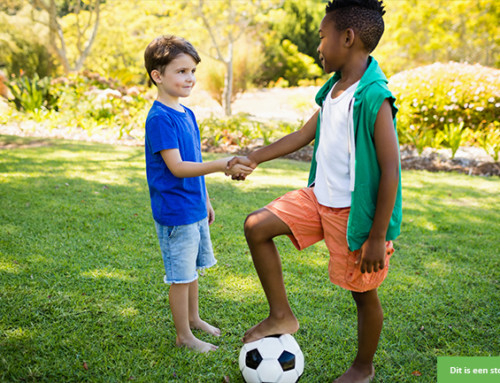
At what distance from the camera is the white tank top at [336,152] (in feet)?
6.07

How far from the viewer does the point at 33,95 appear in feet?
32.5

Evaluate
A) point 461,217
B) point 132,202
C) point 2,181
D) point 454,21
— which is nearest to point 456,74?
point 461,217

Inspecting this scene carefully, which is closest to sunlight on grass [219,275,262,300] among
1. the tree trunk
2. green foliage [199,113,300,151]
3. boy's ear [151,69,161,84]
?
boy's ear [151,69,161,84]

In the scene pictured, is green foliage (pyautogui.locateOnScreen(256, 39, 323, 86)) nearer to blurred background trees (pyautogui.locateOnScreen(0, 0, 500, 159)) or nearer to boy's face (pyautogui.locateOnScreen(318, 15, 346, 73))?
blurred background trees (pyautogui.locateOnScreen(0, 0, 500, 159))

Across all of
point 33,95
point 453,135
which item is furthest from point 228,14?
point 453,135

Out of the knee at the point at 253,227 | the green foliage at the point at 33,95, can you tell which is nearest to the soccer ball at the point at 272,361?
the knee at the point at 253,227

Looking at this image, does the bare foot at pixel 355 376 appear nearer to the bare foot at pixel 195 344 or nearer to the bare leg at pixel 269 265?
the bare leg at pixel 269 265

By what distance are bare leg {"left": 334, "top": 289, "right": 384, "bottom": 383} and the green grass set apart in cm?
12

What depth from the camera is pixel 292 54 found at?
914 inches

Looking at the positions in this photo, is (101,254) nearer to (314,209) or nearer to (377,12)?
(314,209)

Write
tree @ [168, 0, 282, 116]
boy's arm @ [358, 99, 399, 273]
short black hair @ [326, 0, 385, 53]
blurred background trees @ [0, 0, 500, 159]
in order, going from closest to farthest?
boy's arm @ [358, 99, 399, 273] → short black hair @ [326, 0, 385, 53] → blurred background trees @ [0, 0, 500, 159] → tree @ [168, 0, 282, 116]

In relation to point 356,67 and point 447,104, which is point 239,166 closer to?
point 356,67

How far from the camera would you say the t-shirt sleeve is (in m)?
2.05

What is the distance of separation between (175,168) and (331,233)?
795 millimetres
